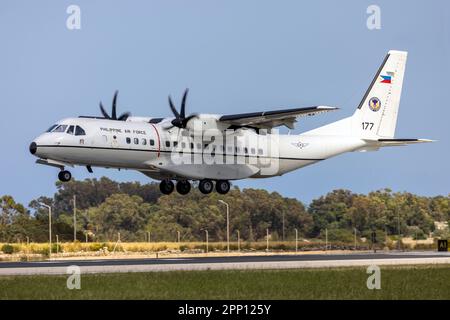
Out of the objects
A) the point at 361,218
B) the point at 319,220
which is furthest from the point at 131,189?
the point at 361,218

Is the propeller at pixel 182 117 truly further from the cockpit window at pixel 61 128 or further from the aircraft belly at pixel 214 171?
the cockpit window at pixel 61 128

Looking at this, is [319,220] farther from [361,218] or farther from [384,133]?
[384,133]

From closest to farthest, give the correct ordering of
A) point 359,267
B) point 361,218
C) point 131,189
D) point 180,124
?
point 359,267, point 180,124, point 361,218, point 131,189

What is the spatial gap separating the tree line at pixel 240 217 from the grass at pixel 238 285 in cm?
4236

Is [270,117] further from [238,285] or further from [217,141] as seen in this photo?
[238,285]

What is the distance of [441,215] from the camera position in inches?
4028

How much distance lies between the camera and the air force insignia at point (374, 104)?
56.2 m

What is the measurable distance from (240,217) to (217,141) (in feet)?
147

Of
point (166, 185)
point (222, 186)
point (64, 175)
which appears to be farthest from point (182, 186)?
point (64, 175)

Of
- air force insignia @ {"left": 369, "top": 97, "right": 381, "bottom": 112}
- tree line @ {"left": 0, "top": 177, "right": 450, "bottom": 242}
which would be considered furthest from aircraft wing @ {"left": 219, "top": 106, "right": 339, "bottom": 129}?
tree line @ {"left": 0, "top": 177, "right": 450, "bottom": 242}

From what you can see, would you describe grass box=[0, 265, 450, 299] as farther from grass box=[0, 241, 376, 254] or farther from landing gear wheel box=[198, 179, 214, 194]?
grass box=[0, 241, 376, 254]

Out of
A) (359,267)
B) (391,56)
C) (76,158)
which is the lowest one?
(359,267)

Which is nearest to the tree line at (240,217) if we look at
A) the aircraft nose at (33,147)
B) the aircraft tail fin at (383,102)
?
the aircraft tail fin at (383,102)
